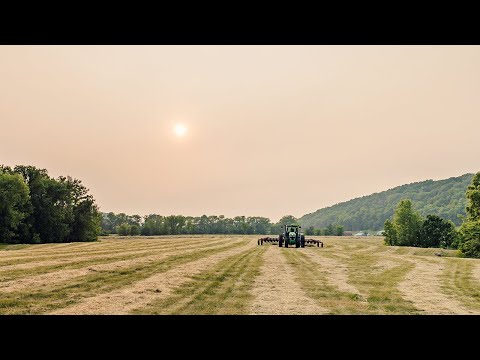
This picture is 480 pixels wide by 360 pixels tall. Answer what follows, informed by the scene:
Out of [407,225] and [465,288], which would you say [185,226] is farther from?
[465,288]

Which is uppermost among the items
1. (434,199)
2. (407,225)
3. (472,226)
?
(434,199)

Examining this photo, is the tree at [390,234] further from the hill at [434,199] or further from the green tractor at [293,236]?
the hill at [434,199]

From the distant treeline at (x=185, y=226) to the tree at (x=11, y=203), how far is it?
46.1 m

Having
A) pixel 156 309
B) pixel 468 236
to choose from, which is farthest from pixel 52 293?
pixel 468 236

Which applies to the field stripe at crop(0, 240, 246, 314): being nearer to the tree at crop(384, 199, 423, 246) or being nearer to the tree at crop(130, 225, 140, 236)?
the tree at crop(384, 199, 423, 246)

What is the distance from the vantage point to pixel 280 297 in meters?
12.3

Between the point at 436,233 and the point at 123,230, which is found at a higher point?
the point at 123,230

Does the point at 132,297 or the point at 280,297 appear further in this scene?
the point at 280,297

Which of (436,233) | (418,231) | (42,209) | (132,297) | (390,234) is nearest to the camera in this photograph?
(132,297)

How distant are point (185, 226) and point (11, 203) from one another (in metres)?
79.8

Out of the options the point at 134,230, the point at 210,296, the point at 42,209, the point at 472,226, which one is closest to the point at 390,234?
the point at 472,226
